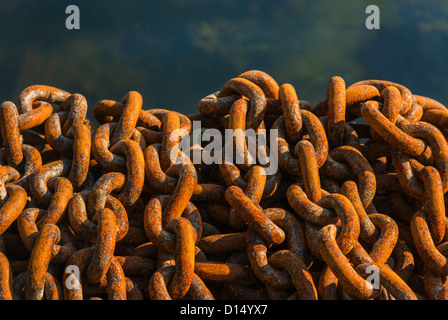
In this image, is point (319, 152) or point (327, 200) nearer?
point (327, 200)

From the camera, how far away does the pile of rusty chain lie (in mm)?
1962

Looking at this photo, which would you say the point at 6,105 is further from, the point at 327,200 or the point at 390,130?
the point at 390,130

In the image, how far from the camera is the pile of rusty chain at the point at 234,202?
1.96 meters

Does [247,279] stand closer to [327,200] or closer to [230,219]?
[230,219]

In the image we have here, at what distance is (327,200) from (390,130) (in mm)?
486

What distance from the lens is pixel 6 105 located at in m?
2.51

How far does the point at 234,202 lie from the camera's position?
2.16 meters

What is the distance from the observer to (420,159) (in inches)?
92.3

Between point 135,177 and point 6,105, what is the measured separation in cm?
81
